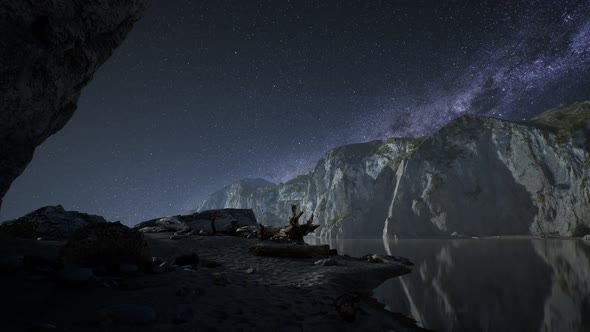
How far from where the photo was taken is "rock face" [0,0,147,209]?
5992mm

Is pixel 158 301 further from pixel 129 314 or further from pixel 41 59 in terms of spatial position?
pixel 41 59

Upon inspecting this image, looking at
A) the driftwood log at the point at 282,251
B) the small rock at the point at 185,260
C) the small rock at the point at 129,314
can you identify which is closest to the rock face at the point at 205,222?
the driftwood log at the point at 282,251

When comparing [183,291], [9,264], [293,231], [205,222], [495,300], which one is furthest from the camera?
[205,222]

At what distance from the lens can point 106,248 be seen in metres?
6.47

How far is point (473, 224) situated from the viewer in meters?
108

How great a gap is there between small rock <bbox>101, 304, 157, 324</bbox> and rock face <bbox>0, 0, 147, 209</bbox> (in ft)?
18.8

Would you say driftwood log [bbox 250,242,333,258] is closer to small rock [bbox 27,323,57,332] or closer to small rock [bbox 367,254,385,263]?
small rock [bbox 367,254,385,263]

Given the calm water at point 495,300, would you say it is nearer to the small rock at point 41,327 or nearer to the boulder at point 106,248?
the boulder at point 106,248

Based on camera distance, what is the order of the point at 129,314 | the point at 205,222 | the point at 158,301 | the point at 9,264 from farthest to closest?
1. the point at 205,222
2. the point at 9,264
3. the point at 158,301
4. the point at 129,314

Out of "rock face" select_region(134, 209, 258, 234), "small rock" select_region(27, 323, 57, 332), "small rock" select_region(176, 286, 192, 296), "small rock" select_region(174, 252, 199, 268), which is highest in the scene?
"rock face" select_region(134, 209, 258, 234)

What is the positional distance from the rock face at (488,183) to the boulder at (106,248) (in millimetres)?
102904

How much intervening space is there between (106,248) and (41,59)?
4.96 meters

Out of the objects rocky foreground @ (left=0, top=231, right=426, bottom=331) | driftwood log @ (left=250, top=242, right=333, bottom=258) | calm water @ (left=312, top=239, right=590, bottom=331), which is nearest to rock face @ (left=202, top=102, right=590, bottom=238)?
calm water @ (left=312, top=239, right=590, bottom=331)

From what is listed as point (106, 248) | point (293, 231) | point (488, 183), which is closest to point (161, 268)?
point (106, 248)
